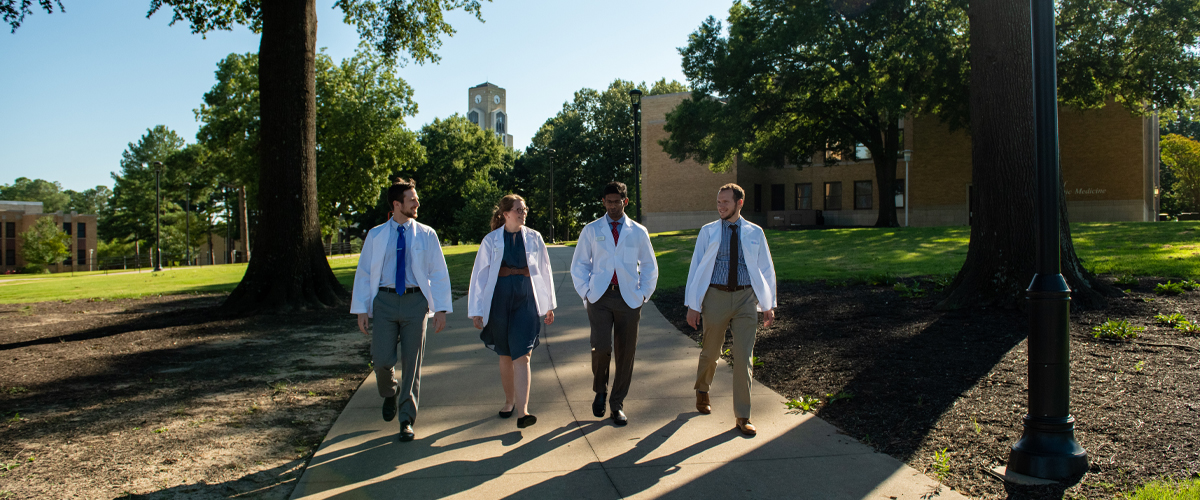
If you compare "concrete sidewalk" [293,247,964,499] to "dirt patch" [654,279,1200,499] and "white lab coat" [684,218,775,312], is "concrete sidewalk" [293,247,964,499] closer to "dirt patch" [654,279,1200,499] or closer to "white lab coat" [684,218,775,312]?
"dirt patch" [654,279,1200,499]

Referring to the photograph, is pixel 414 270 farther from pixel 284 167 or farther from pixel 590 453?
pixel 284 167

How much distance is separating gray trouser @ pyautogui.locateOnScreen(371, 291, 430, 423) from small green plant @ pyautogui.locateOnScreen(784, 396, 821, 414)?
300cm

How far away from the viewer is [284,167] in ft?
38.8

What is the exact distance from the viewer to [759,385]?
6.45 meters

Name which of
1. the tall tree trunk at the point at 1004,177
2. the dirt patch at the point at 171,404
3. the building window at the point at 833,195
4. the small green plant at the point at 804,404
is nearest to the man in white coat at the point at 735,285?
the small green plant at the point at 804,404

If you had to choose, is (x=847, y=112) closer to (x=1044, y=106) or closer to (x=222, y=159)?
(x=1044, y=106)

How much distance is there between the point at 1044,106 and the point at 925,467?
2290 millimetres

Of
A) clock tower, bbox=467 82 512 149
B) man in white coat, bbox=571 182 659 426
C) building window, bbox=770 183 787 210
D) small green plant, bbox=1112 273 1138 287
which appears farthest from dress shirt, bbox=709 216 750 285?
clock tower, bbox=467 82 512 149

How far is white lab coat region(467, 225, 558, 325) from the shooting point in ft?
16.7

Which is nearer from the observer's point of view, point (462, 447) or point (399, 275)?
point (462, 447)

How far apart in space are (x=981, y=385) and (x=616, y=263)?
320 centimetres

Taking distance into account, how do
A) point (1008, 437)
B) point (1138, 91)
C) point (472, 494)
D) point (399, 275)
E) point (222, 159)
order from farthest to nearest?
point (222, 159) < point (1138, 91) < point (399, 275) < point (1008, 437) < point (472, 494)

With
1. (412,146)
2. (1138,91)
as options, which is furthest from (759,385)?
(412,146)

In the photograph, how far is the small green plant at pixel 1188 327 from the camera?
21.9ft
